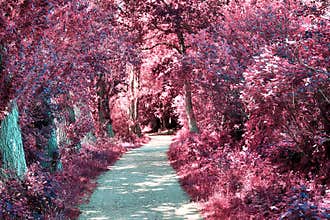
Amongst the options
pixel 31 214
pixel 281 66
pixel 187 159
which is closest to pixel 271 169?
pixel 281 66

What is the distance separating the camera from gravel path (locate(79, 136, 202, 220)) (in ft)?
25.7

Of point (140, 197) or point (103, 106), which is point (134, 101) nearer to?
point (103, 106)

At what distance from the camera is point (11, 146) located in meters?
7.41

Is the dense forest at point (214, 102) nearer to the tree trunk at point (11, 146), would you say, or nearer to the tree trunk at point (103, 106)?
the tree trunk at point (11, 146)

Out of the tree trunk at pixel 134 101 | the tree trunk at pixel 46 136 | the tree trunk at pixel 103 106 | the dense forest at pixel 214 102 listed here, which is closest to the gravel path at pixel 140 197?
the dense forest at pixel 214 102

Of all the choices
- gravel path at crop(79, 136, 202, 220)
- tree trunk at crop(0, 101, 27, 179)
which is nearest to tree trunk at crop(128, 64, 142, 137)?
gravel path at crop(79, 136, 202, 220)

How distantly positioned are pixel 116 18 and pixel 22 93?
9.92 metres

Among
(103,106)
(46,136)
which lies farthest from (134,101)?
(46,136)

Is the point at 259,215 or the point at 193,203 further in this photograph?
the point at 193,203

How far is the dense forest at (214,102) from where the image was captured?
6605mm

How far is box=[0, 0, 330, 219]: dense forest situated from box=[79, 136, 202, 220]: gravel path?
0.38 m

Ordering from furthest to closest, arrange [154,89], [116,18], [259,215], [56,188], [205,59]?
[154,89] < [116,18] < [205,59] < [56,188] < [259,215]

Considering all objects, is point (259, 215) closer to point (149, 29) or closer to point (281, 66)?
point (281, 66)

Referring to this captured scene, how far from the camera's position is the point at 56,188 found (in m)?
8.00
